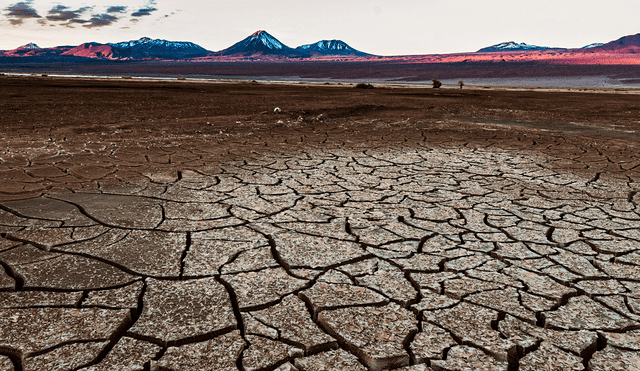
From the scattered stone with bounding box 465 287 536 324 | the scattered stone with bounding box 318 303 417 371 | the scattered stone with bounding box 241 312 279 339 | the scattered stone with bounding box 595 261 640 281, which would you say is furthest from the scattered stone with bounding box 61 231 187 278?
the scattered stone with bounding box 595 261 640 281

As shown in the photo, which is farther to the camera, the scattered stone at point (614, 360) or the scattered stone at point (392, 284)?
the scattered stone at point (392, 284)

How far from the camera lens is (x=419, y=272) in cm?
246

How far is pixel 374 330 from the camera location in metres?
1.93

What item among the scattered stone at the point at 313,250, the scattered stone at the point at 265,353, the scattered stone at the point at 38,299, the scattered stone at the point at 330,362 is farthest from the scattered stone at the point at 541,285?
the scattered stone at the point at 38,299

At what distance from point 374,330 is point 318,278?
1.75 ft

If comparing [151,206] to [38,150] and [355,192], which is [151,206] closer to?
[355,192]

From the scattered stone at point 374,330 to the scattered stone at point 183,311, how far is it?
0.47m

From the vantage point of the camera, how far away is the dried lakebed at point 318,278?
1.78 meters

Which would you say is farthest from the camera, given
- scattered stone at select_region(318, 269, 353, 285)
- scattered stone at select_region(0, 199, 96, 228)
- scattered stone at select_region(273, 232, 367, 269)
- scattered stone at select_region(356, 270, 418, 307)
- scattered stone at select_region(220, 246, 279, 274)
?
scattered stone at select_region(0, 199, 96, 228)

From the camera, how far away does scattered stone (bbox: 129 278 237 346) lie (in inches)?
73.9

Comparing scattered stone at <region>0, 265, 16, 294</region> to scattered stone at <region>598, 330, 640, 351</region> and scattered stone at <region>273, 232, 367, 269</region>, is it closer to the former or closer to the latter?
scattered stone at <region>273, 232, 367, 269</region>

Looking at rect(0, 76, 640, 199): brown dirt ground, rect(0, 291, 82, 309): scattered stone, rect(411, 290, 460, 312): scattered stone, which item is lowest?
rect(411, 290, 460, 312): scattered stone

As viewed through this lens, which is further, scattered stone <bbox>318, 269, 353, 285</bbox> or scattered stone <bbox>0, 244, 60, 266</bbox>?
scattered stone <bbox>0, 244, 60, 266</bbox>

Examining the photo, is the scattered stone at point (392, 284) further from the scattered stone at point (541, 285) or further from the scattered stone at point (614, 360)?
the scattered stone at point (614, 360)
